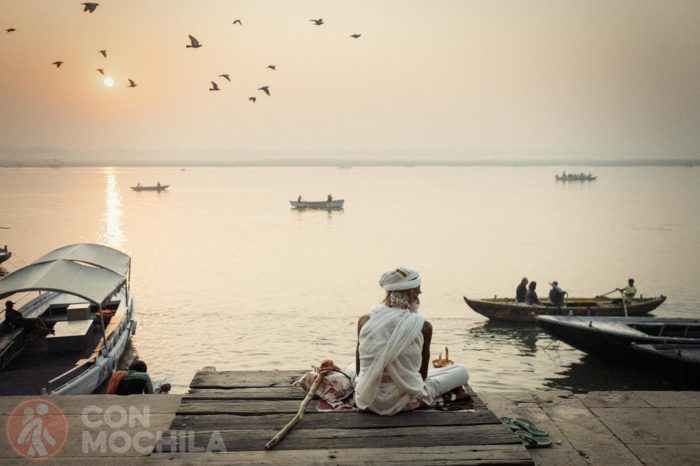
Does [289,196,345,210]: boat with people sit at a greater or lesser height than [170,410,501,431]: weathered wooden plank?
greater

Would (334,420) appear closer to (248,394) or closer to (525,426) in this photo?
(248,394)

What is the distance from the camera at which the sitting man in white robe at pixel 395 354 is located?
450 cm

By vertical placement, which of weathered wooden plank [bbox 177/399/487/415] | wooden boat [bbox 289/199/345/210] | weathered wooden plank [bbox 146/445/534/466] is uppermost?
wooden boat [bbox 289/199/345/210]

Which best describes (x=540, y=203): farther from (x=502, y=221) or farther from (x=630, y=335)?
(x=630, y=335)

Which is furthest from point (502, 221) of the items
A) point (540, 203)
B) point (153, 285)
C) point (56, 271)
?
point (56, 271)

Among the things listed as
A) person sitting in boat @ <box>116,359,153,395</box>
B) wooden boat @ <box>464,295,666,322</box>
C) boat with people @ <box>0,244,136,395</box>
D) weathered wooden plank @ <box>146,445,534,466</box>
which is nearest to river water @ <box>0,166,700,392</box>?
wooden boat @ <box>464,295,666,322</box>

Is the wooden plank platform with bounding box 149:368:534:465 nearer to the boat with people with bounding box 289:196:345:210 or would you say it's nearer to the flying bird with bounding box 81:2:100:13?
the flying bird with bounding box 81:2:100:13

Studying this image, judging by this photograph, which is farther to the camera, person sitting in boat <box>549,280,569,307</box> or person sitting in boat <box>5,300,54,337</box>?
person sitting in boat <box>549,280,569,307</box>

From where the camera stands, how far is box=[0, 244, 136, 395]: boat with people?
12359mm

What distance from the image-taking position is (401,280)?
4.74m

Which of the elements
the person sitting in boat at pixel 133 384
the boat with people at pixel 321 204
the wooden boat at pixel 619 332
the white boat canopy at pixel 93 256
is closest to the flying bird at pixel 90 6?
the white boat canopy at pixel 93 256

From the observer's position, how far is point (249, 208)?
89062mm

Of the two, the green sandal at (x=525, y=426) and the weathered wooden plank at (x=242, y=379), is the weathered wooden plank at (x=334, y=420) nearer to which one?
the weathered wooden plank at (x=242, y=379)

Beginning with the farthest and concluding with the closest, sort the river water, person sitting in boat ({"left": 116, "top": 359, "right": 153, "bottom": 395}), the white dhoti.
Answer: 1. the river water
2. person sitting in boat ({"left": 116, "top": 359, "right": 153, "bottom": 395})
3. the white dhoti
